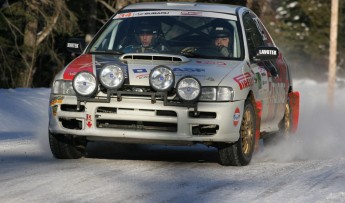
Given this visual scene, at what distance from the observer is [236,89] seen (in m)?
9.37

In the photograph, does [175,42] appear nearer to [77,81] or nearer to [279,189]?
[77,81]

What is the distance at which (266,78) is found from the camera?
1095cm

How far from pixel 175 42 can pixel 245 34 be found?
2.62 ft

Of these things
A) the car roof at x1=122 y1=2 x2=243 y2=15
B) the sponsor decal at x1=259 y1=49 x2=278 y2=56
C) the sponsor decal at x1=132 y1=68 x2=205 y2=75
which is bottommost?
the sponsor decal at x1=132 y1=68 x2=205 y2=75

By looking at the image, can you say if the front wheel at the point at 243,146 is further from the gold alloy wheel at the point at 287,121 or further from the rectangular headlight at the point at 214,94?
the gold alloy wheel at the point at 287,121

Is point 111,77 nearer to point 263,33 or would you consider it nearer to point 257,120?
point 257,120

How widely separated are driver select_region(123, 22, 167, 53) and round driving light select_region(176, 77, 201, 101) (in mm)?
1177

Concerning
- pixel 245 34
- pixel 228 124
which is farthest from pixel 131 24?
pixel 228 124

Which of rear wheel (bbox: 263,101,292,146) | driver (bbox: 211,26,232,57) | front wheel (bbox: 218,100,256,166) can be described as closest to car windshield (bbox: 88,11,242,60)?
driver (bbox: 211,26,232,57)

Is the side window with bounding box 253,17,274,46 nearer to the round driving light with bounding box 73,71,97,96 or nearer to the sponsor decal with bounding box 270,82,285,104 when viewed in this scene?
the sponsor decal with bounding box 270,82,285,104

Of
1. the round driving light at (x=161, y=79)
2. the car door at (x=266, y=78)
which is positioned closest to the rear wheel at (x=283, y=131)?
the car door at (x=266, y=78)

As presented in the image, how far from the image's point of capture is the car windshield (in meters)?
10.2

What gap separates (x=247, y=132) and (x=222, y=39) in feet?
3.60

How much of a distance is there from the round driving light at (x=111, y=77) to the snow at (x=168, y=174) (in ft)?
2.48
